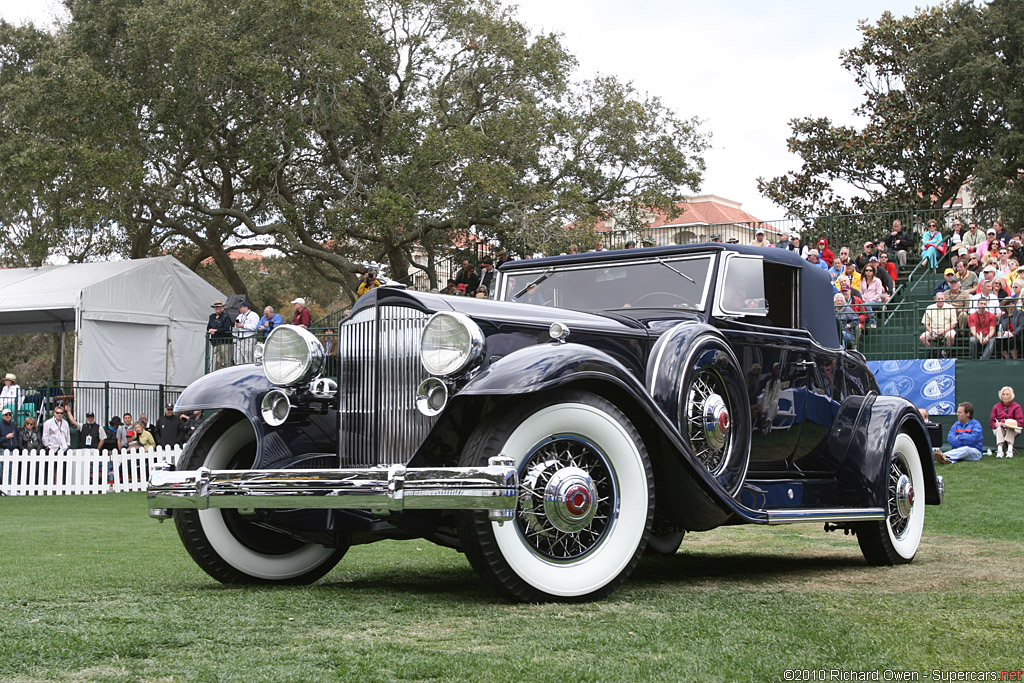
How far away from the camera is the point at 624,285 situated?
24.2 feet

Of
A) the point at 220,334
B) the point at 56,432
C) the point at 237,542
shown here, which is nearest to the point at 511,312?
the point at 237,542

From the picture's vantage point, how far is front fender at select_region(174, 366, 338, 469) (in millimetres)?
6082

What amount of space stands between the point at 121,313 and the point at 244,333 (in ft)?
9.21

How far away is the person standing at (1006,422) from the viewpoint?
1664cm

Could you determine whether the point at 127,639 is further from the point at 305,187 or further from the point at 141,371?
the point at 305,187

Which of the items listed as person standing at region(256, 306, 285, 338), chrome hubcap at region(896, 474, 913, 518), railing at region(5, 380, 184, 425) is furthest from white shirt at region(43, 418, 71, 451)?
chrome hubcap at region(896, 474, 913, 518)

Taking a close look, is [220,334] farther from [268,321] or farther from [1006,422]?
[1006,422]

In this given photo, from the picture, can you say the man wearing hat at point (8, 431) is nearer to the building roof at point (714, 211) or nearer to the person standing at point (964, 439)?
the person standing at point (964, 439)

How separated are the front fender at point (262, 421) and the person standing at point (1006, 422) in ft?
44.0

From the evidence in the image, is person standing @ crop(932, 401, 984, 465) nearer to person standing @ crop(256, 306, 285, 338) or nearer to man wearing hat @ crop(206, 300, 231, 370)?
person standing @ crop(256, 306, 285, 338)

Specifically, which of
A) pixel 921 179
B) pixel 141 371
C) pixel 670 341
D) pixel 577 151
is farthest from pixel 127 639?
pixel 921 179

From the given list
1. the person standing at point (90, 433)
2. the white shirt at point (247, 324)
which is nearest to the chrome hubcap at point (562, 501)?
the person standing at point (90, 433)

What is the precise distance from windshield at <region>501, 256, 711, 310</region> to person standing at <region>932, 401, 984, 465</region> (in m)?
10.7

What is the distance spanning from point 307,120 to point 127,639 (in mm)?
25077
